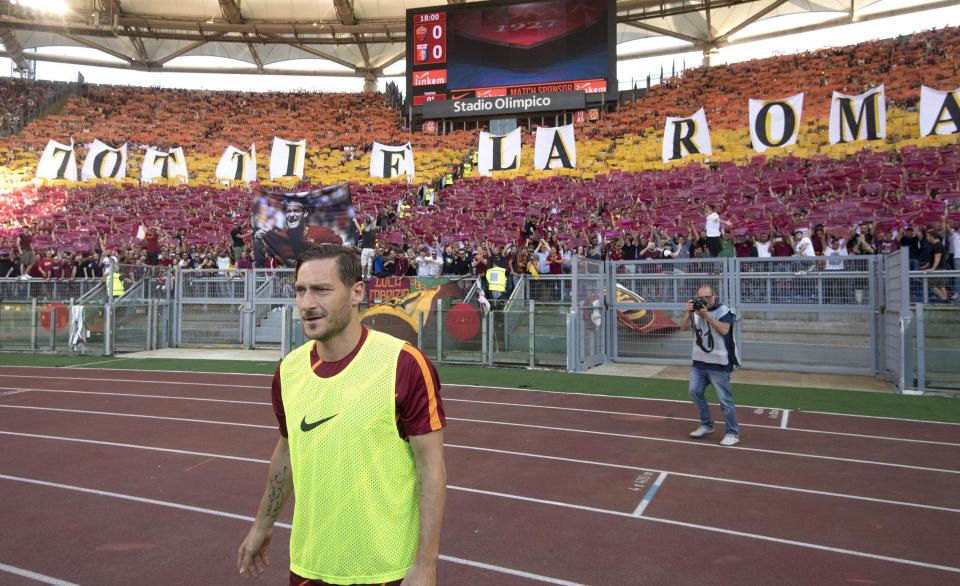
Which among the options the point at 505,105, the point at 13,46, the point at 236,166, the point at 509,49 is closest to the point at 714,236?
the point at 236,166

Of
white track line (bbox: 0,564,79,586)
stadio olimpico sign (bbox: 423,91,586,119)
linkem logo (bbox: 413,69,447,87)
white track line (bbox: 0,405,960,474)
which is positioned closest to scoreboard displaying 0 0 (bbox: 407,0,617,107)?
linkem logo (bbox: 413,69,447,87)

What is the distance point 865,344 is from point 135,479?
1194 centimetres

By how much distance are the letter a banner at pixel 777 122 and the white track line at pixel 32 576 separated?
17.1m

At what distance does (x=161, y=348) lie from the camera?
59.8 ft

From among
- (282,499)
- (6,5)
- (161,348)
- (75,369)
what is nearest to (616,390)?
(282,499)

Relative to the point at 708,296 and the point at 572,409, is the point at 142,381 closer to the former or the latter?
the point at 572,409

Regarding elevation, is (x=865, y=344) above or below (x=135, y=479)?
above

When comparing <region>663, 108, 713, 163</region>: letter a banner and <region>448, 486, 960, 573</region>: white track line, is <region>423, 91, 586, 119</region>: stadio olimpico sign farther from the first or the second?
<region>448, 486, 960, 573</region>: white track line

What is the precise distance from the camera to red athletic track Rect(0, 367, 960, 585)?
4336 mm

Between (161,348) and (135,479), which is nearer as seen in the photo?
(135,479)

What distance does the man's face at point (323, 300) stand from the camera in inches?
88.4

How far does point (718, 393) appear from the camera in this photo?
7578 mm

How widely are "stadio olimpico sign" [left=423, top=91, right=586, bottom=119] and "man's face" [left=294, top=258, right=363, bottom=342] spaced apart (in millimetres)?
31351

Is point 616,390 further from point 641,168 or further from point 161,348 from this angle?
point 641,168
